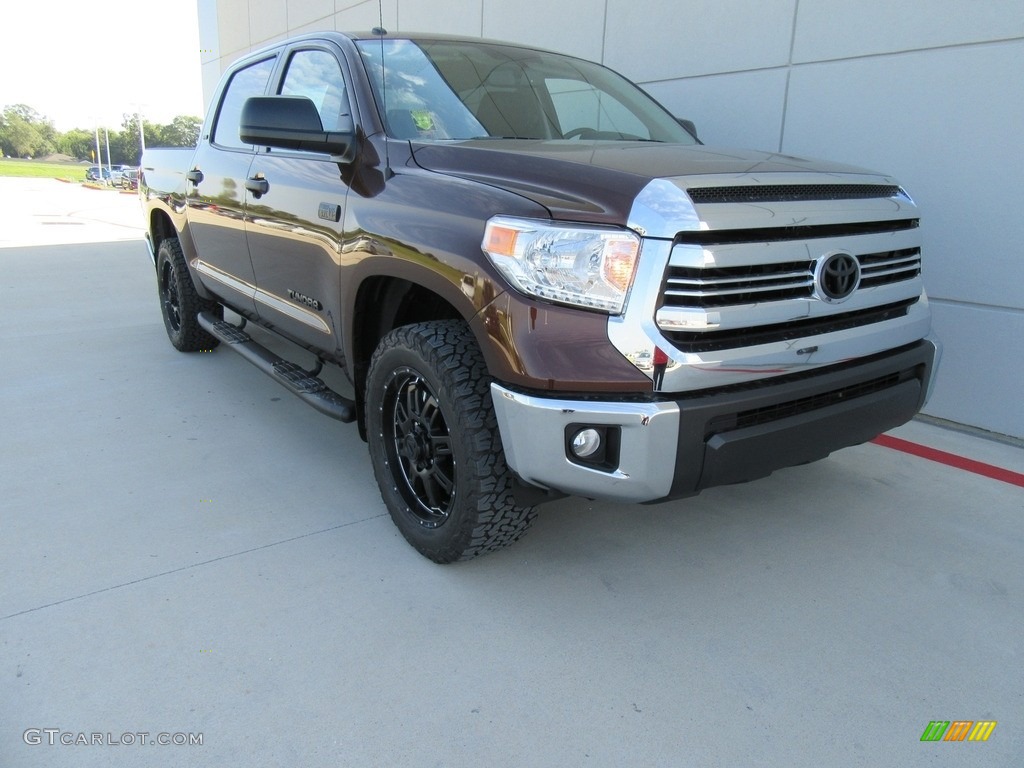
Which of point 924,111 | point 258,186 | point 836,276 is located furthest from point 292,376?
point 924,111

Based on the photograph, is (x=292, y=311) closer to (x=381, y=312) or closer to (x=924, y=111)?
(x=381, y=312)

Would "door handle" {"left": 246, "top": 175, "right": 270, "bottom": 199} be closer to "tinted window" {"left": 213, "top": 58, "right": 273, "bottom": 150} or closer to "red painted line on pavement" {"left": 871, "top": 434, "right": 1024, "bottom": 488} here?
"tinted window" {"left": 213, "top": 58, "right": 273, "bottom": 150}

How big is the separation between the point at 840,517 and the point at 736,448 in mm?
1299

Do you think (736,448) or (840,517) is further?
(840,517)

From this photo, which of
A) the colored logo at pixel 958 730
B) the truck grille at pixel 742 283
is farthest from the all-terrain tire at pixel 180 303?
the colored logo at pixel 958 730

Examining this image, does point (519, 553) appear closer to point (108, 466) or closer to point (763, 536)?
point (763, 536)

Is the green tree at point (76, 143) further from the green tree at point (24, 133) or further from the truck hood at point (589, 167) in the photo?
the truck hood at point (589, 167)

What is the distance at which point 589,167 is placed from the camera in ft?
7.44

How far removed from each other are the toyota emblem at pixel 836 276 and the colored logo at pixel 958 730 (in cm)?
124

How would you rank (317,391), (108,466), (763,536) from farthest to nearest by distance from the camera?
1. (108,466)
2. (317,391)
3. (763,536)

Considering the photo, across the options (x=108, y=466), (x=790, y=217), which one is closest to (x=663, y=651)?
(x=790, y=217)

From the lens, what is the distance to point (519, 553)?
9.37 feet

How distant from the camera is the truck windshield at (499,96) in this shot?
2.99 meters

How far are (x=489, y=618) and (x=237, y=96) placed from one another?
3.54 m
